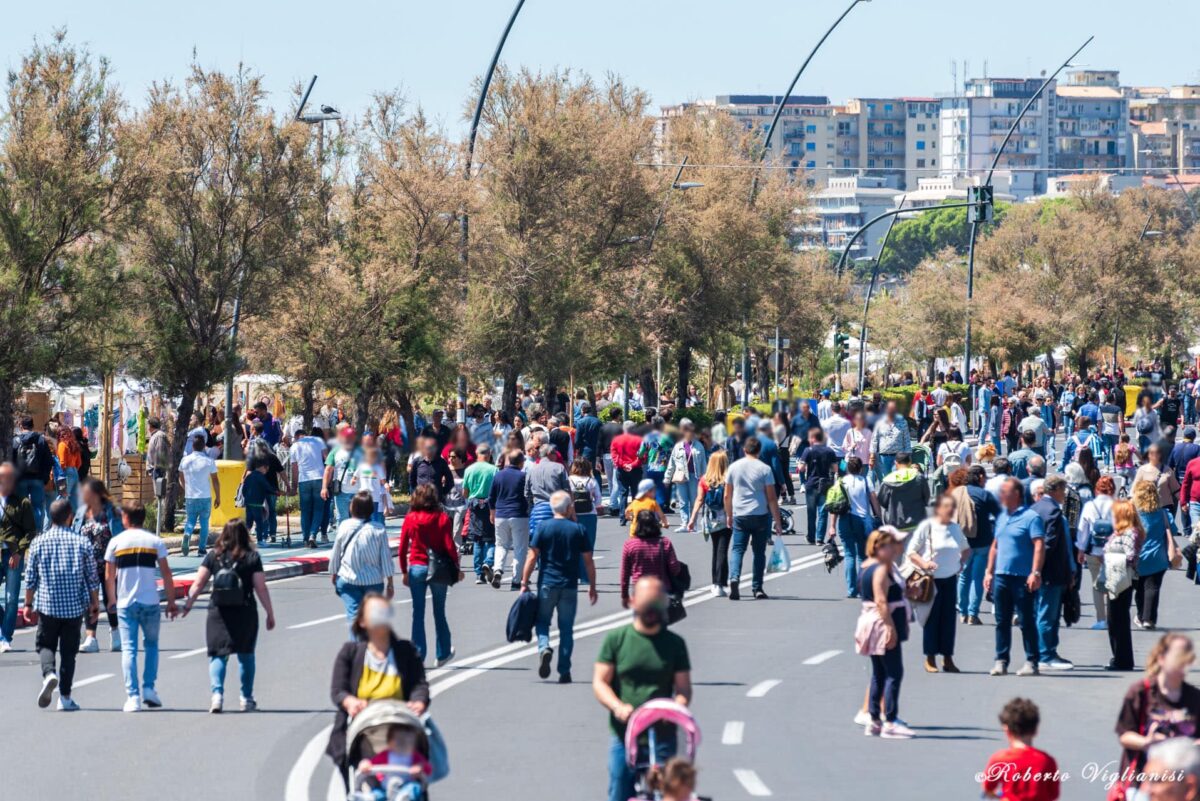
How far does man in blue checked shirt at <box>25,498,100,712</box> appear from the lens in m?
13.8

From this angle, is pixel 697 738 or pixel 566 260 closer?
pixel 697 738

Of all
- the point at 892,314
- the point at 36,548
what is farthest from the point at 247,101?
the point at 892,314

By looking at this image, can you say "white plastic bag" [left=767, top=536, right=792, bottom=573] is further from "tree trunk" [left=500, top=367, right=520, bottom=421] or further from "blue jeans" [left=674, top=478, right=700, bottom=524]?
"tree trunk" [left=500, top=367, right=520, bottom=421]

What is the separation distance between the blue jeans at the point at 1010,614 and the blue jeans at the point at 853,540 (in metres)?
4.22

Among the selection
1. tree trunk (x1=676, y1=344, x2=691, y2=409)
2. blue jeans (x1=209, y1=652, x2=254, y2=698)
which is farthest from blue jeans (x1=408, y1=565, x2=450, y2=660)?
tree trunk (x1=676, y1=344, x2=691, y2=409)

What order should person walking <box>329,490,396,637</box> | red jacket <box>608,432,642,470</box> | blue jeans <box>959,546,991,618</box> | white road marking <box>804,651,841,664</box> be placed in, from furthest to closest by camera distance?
red jacket <box>608,432,642,470</box>
blue jeans <box>959,546,991,618</box>
white road marking <box>804,651,841,664</box>
person walking <box>329,490,396,637</box>

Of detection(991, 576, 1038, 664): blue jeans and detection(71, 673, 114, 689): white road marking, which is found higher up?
detection(991, 576, 1038, 664): blue jeans

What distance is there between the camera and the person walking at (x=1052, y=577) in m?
15.3

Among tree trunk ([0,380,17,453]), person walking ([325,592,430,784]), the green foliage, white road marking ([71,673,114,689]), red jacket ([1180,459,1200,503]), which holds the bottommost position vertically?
white road marking ([71,673,114,689])

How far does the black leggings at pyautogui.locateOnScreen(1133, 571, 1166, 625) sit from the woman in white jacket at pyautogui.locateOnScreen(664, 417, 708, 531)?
9.68 meters

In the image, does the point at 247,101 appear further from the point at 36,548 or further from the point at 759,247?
the point at 759,247

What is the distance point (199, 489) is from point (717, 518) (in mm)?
7000

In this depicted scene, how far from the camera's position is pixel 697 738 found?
8.65 m

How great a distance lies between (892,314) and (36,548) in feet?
224
